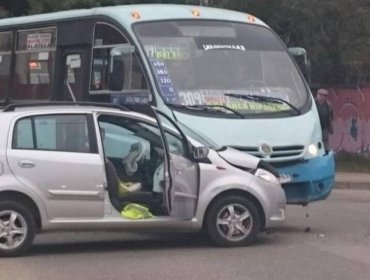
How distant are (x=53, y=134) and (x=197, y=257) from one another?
211cm

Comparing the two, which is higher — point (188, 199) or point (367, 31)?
point (367, 31)

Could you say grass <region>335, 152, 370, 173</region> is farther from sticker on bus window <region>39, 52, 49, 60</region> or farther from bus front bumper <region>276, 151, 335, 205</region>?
bus front bumper <region>276, 151, 335, 205</region>

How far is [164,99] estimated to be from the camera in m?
13.1

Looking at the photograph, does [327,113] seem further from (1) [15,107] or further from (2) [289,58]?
(1) [15,107]

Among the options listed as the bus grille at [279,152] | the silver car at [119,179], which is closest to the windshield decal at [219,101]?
the bus grille at [279,152]

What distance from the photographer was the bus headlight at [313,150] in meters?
13.1

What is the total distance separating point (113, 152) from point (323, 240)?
114 inches

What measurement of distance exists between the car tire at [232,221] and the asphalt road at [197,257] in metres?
0.15

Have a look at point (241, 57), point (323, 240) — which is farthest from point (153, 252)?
point (241, 57)

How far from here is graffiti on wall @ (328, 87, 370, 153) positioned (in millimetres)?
25438

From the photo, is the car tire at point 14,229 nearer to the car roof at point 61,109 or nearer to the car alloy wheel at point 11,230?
the car alloy wheel at point 11,230

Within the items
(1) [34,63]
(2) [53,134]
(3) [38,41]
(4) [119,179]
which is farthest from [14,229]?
(3) [38,41]

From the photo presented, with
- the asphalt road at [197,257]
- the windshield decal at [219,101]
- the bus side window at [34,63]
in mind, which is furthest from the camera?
the bus side window at [34,63]

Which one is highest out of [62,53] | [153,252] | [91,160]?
[62,53]
